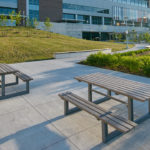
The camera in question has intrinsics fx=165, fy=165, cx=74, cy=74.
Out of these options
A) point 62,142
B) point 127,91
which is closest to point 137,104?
point 127,91

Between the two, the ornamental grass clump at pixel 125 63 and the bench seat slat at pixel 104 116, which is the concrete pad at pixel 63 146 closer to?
the bench seat slat at pixel 104 116

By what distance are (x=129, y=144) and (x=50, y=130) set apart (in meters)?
1.77

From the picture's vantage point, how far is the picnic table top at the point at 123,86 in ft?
11.8

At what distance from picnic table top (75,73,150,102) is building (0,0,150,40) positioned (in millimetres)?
38624

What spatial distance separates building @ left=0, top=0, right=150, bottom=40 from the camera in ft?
161

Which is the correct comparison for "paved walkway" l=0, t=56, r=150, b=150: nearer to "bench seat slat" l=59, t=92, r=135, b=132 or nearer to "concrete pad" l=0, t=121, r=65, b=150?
"concrete pad" l=0, t=121, r=65, b=150

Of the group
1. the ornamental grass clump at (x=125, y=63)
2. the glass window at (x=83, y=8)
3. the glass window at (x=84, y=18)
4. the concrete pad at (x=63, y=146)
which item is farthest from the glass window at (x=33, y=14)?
the concrete pad at (x=63, y=146)

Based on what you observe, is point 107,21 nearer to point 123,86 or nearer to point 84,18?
point 84,18

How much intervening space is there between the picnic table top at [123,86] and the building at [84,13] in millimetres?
38624

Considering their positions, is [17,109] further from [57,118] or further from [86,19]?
[86,19]

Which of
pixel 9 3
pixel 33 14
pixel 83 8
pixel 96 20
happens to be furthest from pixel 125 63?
pixel 96 20

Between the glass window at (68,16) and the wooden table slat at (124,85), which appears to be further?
the glass window at (68,16)

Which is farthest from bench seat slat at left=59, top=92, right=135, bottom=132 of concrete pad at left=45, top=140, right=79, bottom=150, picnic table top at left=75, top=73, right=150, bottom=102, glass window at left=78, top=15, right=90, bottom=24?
glass window at left=78, top=15, right=90, bottom=24

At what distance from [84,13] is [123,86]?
201 feet
